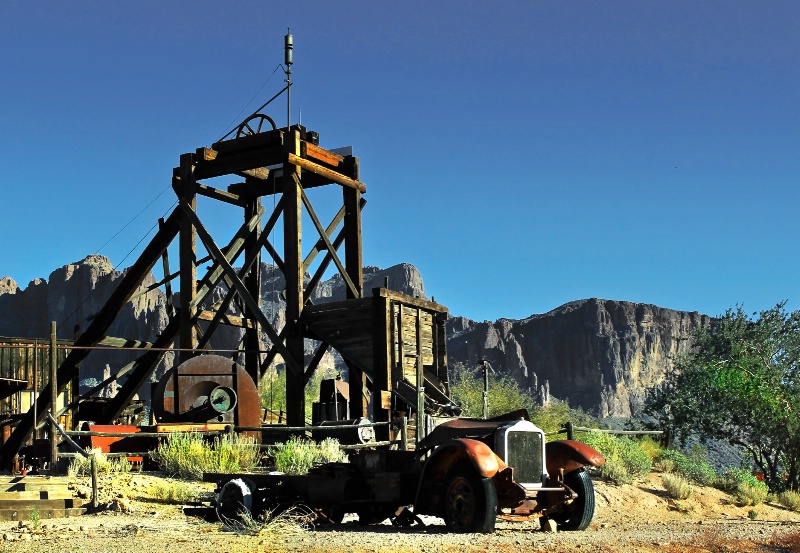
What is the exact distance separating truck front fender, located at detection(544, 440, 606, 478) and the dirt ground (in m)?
0.77

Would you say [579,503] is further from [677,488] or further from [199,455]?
[677,488]

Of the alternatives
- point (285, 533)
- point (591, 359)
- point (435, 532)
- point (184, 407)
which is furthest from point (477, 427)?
point (591, 359)

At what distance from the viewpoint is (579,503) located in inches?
502

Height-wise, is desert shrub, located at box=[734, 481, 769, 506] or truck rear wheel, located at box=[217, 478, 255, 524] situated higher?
truck rear wheel, located at box=[217, 478, 255, 524]

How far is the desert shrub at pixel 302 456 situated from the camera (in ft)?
56.6

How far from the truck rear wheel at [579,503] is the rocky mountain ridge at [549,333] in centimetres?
15309

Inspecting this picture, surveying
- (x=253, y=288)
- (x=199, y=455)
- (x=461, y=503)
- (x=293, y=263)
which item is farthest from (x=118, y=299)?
(x=461, y=503)

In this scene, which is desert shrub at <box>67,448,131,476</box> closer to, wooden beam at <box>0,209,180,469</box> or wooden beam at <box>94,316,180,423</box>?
wooden beam at <box>94,316,180,423</box>

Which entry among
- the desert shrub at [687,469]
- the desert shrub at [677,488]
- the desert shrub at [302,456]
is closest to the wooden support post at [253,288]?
the desert shrub at [302,456]

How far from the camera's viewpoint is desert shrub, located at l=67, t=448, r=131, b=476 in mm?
16359

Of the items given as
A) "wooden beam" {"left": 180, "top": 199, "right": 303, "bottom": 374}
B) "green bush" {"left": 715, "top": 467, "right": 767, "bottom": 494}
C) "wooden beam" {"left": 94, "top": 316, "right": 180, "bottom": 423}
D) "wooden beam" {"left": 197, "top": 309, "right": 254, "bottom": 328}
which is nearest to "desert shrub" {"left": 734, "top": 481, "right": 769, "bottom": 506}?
"green bush" {"left": 715, "top": 467, "right": 767, "bottom": 494}

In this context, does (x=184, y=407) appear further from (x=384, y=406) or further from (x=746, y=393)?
(x=746, y=393)

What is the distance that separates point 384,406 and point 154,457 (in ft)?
15.1

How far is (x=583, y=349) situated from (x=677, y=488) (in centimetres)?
15357
